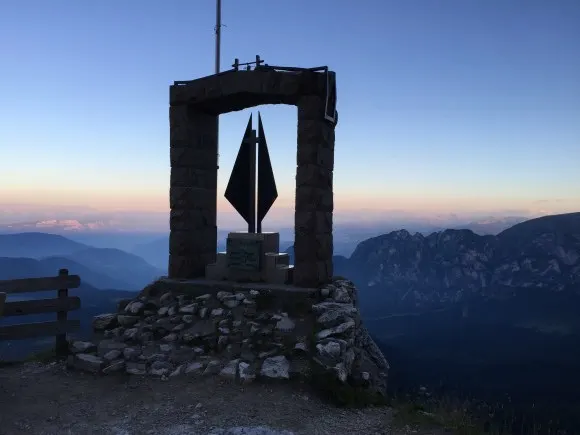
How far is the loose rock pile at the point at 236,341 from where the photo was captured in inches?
328

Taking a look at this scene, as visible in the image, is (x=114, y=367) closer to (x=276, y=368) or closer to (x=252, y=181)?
(x=276, y=368)

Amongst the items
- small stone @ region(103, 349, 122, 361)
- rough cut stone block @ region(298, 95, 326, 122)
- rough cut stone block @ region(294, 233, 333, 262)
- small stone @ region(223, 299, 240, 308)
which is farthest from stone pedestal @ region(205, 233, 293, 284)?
small stone @ region(103, 349, 122, 361)

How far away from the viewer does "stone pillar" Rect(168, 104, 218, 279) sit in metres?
12.5

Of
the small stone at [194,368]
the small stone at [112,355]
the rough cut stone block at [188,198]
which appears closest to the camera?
the small stone at [194,368]

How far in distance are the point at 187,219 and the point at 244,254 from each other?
2.04m

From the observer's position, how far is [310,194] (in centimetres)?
1103

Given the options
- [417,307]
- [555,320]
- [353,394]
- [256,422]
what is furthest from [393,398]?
[417,307]

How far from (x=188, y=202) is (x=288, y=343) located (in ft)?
17.8

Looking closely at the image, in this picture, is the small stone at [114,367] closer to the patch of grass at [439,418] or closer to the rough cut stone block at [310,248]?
the rough cut stone block at [310,248]

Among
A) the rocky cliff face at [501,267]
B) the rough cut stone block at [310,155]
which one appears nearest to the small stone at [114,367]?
the rough cut stone block at [310,155]

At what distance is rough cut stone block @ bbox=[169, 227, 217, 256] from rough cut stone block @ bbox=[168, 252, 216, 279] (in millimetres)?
141

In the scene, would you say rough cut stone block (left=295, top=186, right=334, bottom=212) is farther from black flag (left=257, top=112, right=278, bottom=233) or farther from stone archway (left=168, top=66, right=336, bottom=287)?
black flag (left=257, top=112, right=278, bottom=233)

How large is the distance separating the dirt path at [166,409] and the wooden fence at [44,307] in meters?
1.18

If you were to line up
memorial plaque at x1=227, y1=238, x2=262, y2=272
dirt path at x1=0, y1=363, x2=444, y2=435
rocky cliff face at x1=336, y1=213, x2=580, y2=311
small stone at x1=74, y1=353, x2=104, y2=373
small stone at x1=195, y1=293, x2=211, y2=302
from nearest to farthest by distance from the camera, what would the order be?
dirt path at x1=0, y1=363, x2=444, y2=435 < small stone at x1=74, y1=353, x2=104, y2=373 < small stone at x1=195, y1=293, x2=211, y2=302 < memorial plaque at x1=227, y1=238, x2=262, y2=272 < rocky cliff face at x1=336, y1=213, x2=580, y2=311
